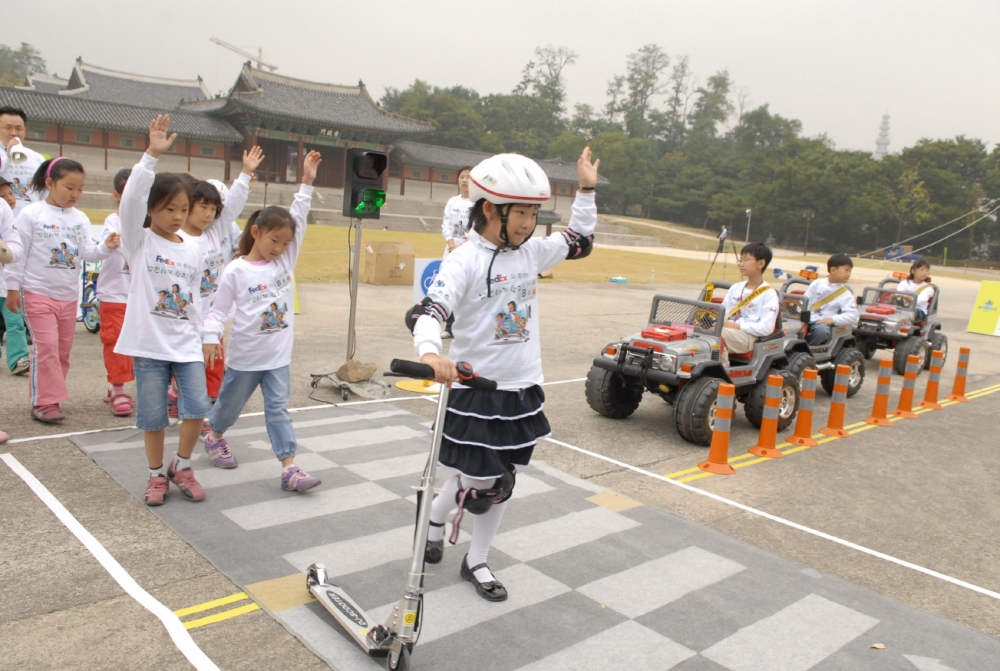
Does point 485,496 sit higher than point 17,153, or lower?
lower

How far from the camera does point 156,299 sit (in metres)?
4.14

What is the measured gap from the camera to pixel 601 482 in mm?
5324

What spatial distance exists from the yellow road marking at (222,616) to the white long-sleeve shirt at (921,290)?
10330mm

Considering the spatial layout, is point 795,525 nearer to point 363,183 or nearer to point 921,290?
point 363,183

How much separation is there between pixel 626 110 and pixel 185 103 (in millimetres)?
60153

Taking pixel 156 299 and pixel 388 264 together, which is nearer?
pixel 156 299

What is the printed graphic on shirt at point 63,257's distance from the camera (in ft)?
18.0

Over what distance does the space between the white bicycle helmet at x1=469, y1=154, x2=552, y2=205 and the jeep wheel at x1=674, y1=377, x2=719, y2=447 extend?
3.47 m

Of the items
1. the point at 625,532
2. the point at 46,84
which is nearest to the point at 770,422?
the point at 625,532

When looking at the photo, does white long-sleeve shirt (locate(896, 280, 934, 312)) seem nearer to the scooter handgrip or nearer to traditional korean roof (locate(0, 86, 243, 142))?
the scooter handgrip

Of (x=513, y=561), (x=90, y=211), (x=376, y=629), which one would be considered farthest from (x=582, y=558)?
(x=90, y=211)

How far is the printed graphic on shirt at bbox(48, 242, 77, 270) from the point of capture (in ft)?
18.0

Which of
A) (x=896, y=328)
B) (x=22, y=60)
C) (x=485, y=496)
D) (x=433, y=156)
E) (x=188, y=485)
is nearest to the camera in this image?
(x=485, y=496)

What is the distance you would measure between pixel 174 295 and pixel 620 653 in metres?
2.95
